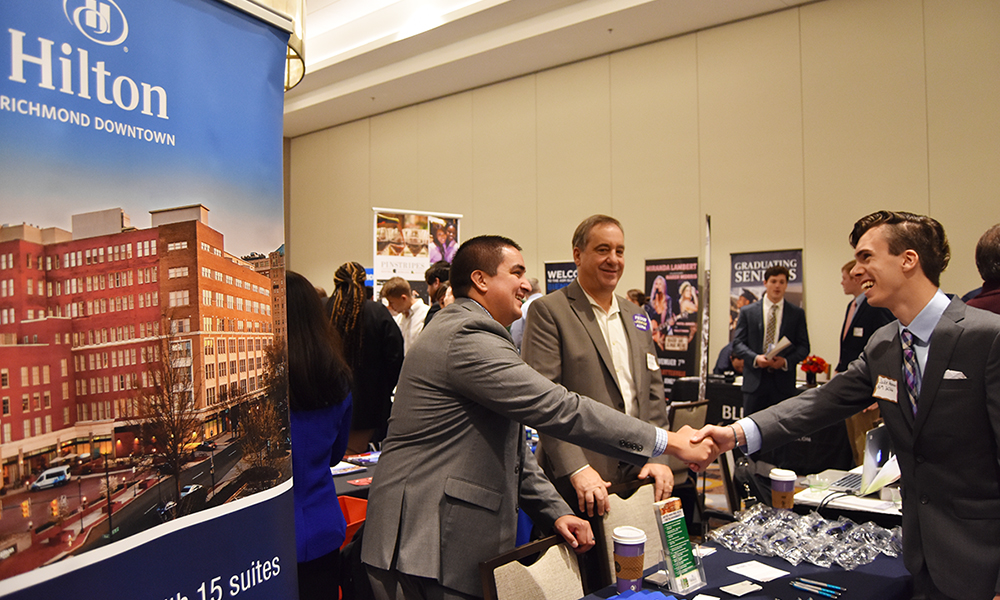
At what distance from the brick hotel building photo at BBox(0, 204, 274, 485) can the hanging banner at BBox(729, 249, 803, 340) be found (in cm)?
696

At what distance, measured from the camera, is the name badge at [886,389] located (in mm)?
1920

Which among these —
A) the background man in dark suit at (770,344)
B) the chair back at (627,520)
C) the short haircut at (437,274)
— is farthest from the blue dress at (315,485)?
the background man in dark suit at (770,344)

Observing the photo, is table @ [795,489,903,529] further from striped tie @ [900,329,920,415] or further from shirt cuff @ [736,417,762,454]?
striped tie @ [900,329,920,415]

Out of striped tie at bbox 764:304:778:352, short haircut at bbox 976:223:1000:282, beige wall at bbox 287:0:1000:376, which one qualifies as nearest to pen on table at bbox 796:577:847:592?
short haircut at bbox 976:223:1000:282

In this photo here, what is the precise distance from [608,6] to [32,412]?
25.5 feet

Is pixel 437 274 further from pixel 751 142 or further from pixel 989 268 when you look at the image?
pixel 751 142

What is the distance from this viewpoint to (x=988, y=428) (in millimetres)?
1728

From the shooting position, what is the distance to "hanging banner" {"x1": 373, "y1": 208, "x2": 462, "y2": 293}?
7289mm

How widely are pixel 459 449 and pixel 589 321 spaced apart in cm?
97

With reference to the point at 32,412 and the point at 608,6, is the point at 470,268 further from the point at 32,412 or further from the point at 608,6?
the point at 608,6

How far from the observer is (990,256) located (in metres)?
2.40

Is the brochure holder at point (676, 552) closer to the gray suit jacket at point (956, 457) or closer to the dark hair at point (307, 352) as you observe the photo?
the gray suit jacket at point (956, 457)

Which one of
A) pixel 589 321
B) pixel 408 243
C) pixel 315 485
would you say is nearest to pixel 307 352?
pixel 315 485

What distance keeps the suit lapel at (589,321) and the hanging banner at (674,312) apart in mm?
5573
